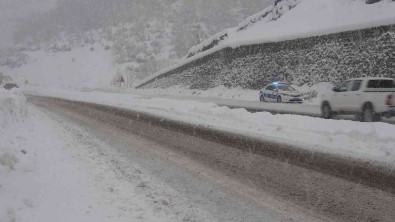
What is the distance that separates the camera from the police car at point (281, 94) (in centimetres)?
2952

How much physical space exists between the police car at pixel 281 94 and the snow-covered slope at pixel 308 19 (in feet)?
16.3

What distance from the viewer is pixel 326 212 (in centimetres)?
579

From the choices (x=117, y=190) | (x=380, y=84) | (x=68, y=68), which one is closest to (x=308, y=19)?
(x=380, y=84)

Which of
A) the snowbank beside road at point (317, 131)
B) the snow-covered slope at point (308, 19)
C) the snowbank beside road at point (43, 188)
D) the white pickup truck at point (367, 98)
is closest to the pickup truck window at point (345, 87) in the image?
the white pickup truck at point (367, 98)

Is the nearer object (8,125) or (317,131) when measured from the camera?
(8,125)

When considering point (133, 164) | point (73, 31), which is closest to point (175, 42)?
point (73, 31)

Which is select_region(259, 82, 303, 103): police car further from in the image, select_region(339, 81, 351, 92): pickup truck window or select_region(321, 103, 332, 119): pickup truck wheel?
select_region(339, 81, 351, 92): pickup truck window

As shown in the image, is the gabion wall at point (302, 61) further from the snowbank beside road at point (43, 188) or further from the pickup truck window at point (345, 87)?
the snowbank beside road at point (43, 188)

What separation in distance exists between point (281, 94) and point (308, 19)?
409 inches

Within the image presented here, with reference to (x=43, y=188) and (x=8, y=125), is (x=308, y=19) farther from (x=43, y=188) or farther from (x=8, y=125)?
(x=43, y=188)

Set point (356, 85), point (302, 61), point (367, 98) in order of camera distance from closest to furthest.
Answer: point (367, 98) < point (356, 85) < point (302, 61)

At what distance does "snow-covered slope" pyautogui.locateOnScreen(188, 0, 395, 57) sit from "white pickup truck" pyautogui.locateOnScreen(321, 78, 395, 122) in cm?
1012

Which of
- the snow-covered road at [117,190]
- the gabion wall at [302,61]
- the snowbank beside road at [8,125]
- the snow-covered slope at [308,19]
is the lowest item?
the snow-covered road at [117,190]

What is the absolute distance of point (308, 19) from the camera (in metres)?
37.2
